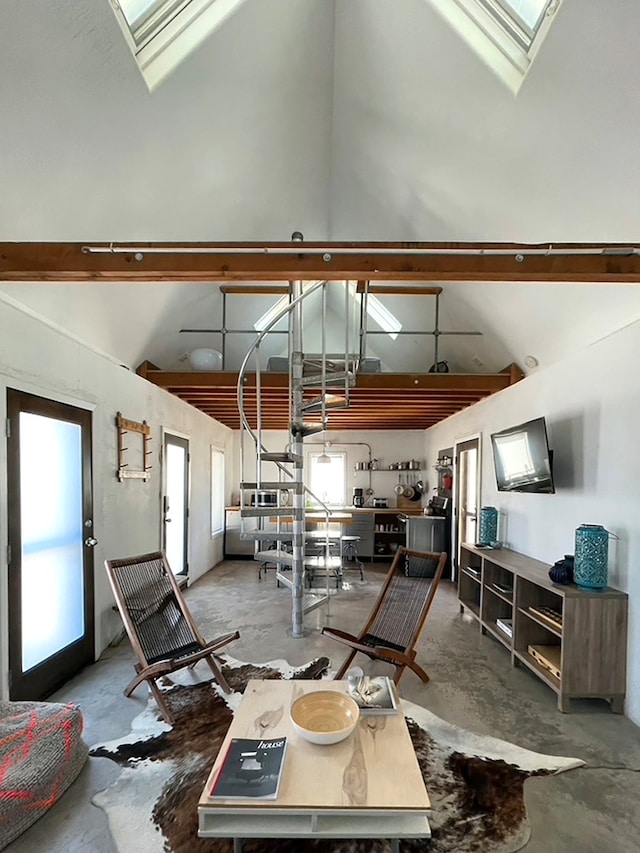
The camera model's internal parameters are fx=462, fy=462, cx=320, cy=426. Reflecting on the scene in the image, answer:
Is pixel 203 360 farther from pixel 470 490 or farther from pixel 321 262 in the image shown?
pixel 470 490

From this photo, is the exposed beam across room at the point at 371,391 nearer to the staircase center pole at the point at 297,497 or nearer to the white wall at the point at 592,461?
the white wall at the point at 592,461

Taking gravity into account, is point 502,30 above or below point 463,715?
above

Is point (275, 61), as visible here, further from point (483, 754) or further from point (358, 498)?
point (358, 498)

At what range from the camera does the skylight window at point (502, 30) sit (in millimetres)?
2338

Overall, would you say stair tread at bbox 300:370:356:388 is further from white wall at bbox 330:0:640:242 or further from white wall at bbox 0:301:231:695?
white wall at bbox 0:301:231:695

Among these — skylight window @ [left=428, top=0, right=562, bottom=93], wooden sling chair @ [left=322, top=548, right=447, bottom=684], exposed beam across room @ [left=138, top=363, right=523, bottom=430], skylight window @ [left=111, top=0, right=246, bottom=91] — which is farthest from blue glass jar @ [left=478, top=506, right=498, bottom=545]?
skylight window @ [left=111, top=0, right=246, bottom=91]

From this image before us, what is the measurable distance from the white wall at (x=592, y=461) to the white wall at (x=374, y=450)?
3.97m

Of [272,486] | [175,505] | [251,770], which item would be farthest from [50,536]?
[175,505]

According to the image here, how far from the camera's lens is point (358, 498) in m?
8.44

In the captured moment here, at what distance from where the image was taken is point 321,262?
96.6 inches

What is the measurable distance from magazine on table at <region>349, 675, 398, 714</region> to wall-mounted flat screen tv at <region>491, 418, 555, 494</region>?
6.94 ft

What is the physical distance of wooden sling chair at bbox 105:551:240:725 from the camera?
2.94 metres

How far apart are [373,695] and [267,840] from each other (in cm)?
71

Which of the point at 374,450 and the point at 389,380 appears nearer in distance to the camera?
the point at 389,380
